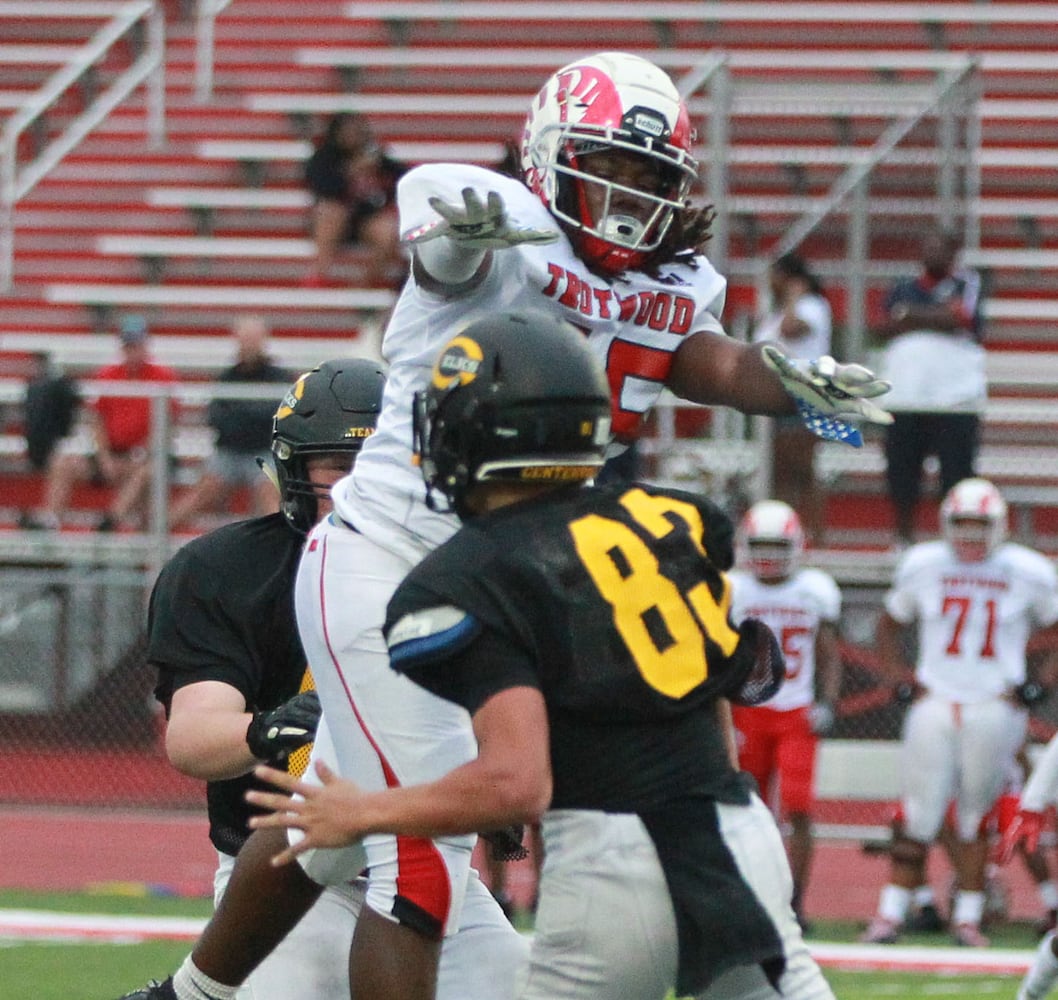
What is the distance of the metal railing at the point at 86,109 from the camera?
14.6m

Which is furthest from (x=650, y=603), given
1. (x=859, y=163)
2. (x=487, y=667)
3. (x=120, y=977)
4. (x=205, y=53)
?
(x=205, y=53)

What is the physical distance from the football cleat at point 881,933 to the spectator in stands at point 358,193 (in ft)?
19.3

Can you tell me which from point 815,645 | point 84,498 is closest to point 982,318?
point 815,645

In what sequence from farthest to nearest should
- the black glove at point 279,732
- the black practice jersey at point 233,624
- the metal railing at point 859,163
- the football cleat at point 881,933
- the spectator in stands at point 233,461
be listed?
the metal railing at point 859,163 < the spectator in stands at point 233,461 < the football cleat at point 881,933 < the black practice jersey at point 233,624 < the black glove at point 279,732

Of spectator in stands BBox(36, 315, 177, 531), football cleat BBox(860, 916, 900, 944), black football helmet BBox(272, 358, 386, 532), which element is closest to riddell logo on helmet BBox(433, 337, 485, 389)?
black football helmet BBox(272, 358, 386, 532)

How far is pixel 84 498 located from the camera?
11242 millimetres

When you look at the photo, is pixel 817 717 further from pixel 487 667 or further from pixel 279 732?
pixel 487 667

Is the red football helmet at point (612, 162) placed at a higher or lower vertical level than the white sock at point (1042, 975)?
higher

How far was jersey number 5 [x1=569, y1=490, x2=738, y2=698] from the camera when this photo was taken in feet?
9.68

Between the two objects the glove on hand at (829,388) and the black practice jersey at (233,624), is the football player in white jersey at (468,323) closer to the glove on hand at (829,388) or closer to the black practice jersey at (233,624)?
the glove on hand at (829,388)

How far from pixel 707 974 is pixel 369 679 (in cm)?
84

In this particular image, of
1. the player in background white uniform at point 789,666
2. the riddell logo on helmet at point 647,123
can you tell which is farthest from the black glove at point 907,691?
the riddell logo on helmet at point 647,123

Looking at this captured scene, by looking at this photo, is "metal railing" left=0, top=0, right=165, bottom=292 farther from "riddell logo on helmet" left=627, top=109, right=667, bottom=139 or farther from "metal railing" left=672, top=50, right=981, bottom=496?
"riddell logo on helmet" left=627, top=109, right=667, bottom=139

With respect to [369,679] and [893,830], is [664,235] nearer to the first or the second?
[369,679]
